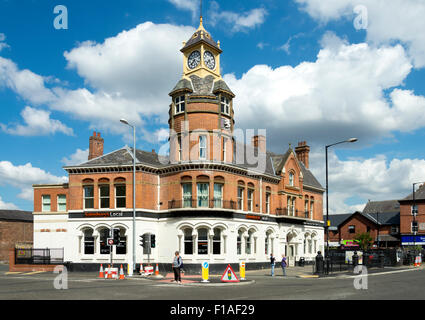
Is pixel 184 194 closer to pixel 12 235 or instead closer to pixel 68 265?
pixel 68 265

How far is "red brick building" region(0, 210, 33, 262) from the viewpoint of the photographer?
6105 cm

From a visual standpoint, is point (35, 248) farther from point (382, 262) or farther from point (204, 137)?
point (382, 262)

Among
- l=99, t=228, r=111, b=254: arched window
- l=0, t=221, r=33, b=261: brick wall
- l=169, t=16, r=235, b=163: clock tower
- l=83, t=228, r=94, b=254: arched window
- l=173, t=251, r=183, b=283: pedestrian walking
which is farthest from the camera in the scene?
l=0, t=221, r=33, b=261: brick wall

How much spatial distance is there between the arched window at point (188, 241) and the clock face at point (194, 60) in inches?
603

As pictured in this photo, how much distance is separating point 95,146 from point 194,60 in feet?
40.9

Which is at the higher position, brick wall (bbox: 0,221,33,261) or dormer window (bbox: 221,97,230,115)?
dormer window (bbox: 221,97,230,115)

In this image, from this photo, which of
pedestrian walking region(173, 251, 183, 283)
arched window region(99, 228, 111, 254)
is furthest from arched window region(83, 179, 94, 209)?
pedestrian walking region(173, 251, 183, 283)

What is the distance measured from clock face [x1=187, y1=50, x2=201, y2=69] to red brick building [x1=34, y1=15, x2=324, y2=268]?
11 cm

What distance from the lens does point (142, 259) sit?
36.1 metres

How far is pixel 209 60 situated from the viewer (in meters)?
41.3

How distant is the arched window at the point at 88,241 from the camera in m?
36.9

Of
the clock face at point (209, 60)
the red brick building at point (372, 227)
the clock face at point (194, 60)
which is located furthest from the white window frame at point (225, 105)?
the red brick building at point (372, 227)

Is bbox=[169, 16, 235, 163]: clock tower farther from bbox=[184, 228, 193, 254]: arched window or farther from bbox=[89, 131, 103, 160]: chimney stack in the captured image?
bbox=[89, 131, 103, 160]: chimney stack

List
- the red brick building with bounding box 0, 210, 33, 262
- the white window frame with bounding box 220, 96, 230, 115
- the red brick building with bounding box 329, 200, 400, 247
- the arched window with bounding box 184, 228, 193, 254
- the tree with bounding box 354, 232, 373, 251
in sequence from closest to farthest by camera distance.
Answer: the arched window with bounding box 184, 228, 193, 254, the white window frame with bounding box 220, 96, 230, 115, the red brick building with bounding box 0, 210, 33, 262, the tree with bounding box 354, 232, 373, 251, the red brick building with bounding box 329, 200, 400, 247
